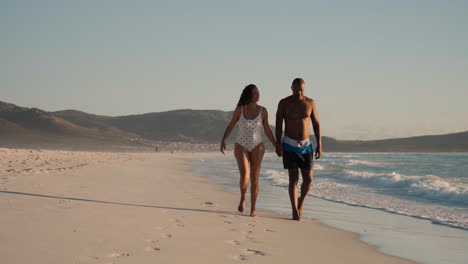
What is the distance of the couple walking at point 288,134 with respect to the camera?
5734mm

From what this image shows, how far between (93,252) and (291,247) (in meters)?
1.80

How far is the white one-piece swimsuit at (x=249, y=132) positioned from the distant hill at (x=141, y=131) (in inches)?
2686

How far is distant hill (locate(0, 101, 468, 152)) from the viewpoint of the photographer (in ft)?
288

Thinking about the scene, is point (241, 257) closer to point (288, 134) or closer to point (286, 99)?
point (288, 134)

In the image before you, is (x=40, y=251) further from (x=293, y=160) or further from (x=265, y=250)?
(x=293, y=160)

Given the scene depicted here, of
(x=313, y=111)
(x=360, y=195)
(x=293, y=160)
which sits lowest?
(x=360, y=195)

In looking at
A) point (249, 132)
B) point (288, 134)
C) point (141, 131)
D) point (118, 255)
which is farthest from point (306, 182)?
point (141, 131)

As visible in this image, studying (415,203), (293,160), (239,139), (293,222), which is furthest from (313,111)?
(415,203)

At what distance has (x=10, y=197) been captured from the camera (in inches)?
233

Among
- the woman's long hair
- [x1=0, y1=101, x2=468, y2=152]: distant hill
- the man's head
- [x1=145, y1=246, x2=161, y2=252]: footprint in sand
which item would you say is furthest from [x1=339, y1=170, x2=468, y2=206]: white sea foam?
[x1=0, y1=101, x2=468, y2=152]: distant hill

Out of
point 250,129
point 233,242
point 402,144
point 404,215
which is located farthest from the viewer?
point 402,144

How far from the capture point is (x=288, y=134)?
581 cm

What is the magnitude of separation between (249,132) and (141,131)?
134 m

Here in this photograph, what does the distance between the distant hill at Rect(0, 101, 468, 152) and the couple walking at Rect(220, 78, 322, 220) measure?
6823cm
